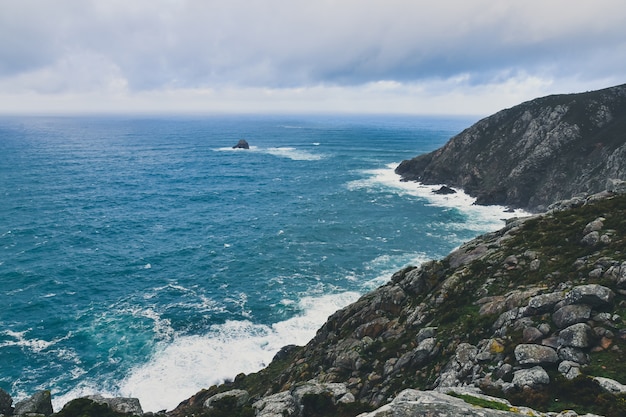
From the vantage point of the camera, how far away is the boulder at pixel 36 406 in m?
24.1

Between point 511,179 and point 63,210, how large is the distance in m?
126

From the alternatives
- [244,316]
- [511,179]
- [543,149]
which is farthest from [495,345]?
[543,149]

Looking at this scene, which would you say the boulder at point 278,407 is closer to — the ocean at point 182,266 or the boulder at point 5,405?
the boulder at point 5,405

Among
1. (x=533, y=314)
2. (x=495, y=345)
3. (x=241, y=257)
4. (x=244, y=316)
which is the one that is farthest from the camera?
(x=241, y=257)

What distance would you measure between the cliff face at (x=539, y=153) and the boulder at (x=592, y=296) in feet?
281

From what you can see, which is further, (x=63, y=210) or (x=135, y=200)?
(x=135, y=200)

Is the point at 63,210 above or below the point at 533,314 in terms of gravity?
below

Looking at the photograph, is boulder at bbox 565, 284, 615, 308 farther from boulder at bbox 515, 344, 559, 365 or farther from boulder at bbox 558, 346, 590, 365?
boulder at bbox 515, 344, 559, 365

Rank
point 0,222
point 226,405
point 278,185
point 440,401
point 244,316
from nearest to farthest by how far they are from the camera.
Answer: point 440,401
point 226,405
point 244,316
point 0,222
point 278,185

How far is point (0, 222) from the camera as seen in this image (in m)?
88.2

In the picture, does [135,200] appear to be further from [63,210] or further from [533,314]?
[533,314]

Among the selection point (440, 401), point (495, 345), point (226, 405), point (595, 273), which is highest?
point (595, 273)

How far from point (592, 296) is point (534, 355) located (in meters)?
5.18

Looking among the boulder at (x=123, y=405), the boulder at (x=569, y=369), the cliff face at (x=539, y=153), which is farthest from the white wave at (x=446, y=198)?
the boulder at (x=123, y=405)
